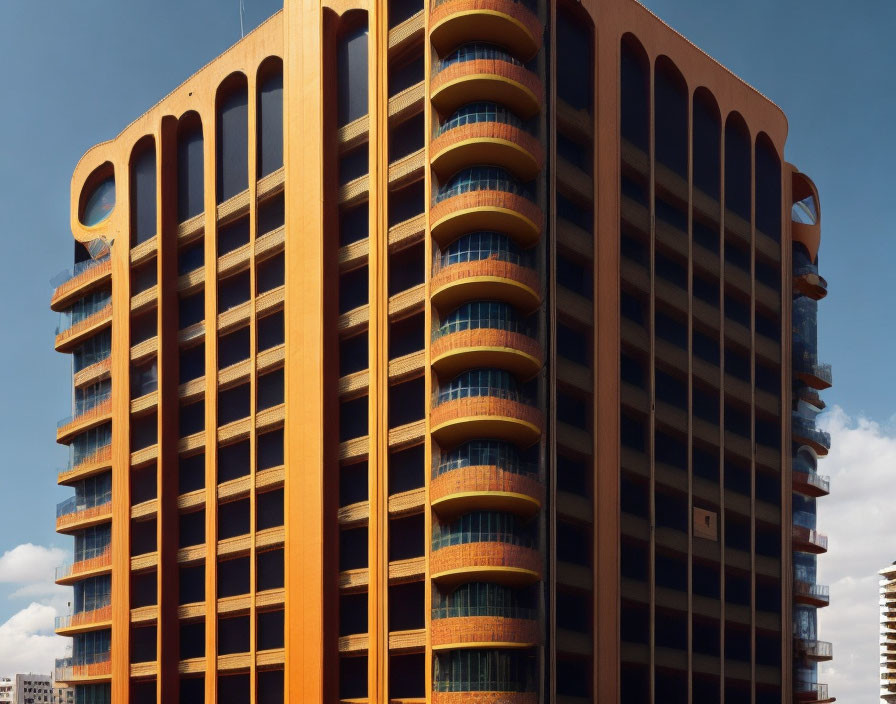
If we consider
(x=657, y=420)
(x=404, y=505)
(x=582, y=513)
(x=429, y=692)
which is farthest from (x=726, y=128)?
(x=429, y=692)

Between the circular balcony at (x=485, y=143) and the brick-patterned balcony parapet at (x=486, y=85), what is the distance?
476mm

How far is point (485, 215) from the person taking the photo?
60656 millimetres

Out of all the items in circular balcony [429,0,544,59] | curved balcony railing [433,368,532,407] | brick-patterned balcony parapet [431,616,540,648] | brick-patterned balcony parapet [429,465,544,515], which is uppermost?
circular balcony [429,0,544,59]

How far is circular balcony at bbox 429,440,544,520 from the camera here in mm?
58438

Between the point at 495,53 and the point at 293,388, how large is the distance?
2015 cm

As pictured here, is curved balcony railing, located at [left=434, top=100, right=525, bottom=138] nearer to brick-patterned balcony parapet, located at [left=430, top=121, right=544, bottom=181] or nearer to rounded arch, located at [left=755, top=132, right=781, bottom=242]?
→ brick-patterned balcony parapet, located at [left=430, top=121, right=544, bottom=181]

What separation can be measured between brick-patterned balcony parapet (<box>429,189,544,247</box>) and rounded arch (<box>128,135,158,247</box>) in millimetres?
27783

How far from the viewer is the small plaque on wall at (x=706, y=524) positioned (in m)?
74.6

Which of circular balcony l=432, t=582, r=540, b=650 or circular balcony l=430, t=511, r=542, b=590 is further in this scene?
circular balcony l=430, t=511, r=542, b=590

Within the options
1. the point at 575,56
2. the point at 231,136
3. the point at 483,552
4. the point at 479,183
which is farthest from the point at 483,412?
the point at 231,136

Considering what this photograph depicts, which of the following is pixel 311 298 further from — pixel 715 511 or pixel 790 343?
pixel 790 343

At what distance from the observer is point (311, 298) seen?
221 ft

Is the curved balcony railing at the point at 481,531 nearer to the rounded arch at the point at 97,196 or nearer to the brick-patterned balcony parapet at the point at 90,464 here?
the brick-patterned balcony parapet at the point at 90,464

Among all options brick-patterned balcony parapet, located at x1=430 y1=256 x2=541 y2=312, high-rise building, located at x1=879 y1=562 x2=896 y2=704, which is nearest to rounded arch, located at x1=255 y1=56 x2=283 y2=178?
brick-patterned balcony parapet, located at x1=430 y1=256 x2=541 y2=312
